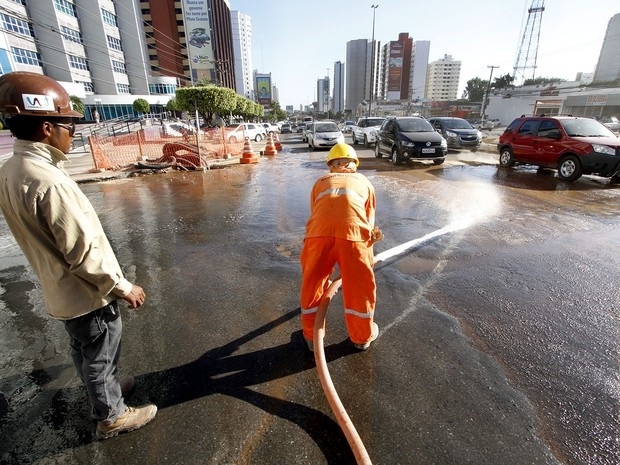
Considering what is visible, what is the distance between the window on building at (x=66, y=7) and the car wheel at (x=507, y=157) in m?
57.6

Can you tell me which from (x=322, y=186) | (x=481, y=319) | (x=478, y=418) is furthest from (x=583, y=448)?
(x=322, y=186)

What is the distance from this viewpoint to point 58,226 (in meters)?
1.53

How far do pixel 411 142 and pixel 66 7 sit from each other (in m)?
57.8

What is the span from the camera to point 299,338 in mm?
2910

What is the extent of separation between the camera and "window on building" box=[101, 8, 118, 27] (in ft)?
167

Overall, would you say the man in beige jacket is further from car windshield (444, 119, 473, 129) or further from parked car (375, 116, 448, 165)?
car windshield (444, 119, 473, 129)

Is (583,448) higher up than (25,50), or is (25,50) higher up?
(25,50)

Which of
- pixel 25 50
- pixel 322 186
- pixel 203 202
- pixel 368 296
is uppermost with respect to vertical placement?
pixel 25 50

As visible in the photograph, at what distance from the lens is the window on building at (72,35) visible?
4484 centimetres

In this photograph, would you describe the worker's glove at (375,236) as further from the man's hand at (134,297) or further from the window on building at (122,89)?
the window on building at (122,89)

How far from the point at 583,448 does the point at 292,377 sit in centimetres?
181

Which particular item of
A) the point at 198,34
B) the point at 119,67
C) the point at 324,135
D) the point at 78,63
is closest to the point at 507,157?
the point at 324,135

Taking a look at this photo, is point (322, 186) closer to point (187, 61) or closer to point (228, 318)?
point (228, 318)

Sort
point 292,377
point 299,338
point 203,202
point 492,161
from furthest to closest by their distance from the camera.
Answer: point 492,161
point 203,202
point 299,338
point 292,377
